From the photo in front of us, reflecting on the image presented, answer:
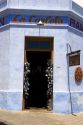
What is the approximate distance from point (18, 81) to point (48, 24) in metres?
3.08

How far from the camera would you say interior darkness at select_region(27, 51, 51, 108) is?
686 inches

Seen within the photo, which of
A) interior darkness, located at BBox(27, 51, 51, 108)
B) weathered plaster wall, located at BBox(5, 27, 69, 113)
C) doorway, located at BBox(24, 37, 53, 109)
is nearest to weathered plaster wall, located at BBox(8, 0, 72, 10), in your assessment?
weathered plaster wall, located at BBox(5, 27, 69, 113)

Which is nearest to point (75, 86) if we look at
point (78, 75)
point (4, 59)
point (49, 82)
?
point (78, 75)

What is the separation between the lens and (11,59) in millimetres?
16094

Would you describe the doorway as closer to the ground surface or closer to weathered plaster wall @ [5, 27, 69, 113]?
weathered plaster wall @ [5, 27, 69, 113]

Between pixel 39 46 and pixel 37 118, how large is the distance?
12.2 ft

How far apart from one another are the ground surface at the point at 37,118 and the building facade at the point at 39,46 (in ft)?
1.86

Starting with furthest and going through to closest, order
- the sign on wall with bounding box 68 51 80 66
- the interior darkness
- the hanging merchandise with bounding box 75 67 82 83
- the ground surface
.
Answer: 1. the interior darkness
2. the hanging merchandise with bounding box 75 67 82 83
3. the sign on wall with bounding box 68 51 80 66
4. the ground surface

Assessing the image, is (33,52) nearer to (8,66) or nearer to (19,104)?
(8,66)

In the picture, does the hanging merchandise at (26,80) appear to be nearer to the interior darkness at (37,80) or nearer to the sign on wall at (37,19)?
the interior darkness at (37,80)

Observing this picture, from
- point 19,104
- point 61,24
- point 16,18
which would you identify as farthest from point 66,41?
point 19,104

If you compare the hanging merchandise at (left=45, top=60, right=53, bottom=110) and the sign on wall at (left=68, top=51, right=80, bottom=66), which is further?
the hanging merchandise at (left=45, top=60, right=53, bottom=110)

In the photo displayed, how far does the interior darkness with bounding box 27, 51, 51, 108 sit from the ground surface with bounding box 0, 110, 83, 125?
171cm

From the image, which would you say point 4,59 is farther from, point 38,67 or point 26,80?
point 38,67
